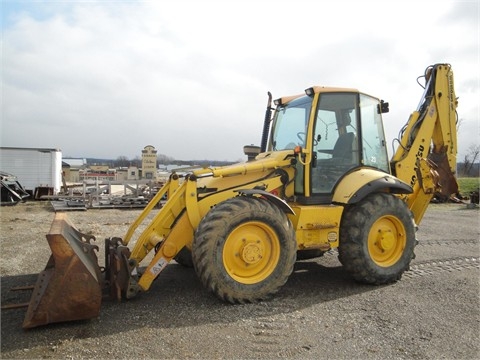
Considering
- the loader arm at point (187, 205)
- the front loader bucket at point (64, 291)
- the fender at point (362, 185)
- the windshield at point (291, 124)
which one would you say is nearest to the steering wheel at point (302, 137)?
the windshield at point (291, 124)

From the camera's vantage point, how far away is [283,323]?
168 inches

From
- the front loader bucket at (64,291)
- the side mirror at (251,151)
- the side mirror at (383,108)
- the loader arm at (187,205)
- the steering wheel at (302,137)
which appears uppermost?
the side mirror at (383,108)

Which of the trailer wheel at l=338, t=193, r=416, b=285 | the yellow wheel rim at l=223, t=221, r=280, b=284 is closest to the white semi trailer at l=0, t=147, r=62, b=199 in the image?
the yellow wheel rim at l=223, t=221, r=280, b=284

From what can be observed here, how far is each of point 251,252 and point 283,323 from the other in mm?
899

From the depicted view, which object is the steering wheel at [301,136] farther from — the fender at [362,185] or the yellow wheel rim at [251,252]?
the yellow wheel rim at [251,252]

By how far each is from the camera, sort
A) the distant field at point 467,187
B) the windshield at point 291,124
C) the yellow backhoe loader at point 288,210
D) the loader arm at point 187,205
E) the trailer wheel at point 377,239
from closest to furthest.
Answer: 1. the yellow backhoe loader at point 288,210
2. the loader arm at point 187,205
3. the trailer wheel at point 377,239
4. the windshield at point 291,124
5. the distant field at point 467,187

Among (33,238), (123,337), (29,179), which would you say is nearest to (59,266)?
(123,337)

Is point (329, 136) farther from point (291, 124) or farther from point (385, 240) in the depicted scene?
point (385, 240)

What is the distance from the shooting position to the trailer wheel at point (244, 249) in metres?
4.51

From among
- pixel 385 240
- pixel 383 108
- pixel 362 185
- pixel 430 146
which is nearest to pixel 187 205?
pixel 362 185

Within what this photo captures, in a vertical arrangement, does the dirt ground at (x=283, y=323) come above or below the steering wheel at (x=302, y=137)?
below

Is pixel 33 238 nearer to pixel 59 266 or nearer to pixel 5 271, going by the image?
pixel 5 271

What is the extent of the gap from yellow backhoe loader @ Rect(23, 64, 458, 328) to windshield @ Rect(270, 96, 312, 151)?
0.02 metres

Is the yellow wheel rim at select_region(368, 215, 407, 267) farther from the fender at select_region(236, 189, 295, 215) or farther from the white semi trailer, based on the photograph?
the white semi trailer
